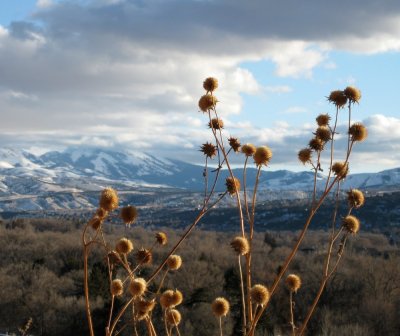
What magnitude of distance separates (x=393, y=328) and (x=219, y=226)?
134380 mm

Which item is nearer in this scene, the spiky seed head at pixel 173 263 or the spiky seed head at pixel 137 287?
the spiky seed head at pixel 137 287

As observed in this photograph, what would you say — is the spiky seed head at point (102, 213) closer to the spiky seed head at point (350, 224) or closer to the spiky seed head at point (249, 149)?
the spiky seed head at point (249, 149)

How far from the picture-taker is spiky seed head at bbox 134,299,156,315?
317cm

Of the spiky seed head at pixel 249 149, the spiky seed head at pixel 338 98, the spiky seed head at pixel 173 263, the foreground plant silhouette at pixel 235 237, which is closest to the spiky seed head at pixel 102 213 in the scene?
the foreground plant silhouette at pixel 235 237

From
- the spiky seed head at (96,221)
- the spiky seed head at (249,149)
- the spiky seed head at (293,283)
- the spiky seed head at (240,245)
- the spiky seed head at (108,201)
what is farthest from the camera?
the spiky seed head at (293,283)

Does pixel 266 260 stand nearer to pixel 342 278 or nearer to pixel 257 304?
pixel 342 278

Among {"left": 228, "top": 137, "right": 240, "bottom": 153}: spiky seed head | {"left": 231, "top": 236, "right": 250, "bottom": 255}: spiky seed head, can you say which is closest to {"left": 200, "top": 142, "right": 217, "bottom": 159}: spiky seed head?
{"left": 228, "top": 137, "right": 240, "bottom": 153}: spiky seed head

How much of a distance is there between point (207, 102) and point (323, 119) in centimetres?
81

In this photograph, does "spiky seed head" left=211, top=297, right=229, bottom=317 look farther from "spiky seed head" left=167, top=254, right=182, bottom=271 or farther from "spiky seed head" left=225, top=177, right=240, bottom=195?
"spiky seed head" left=225, top=177, right=240, bottom=195

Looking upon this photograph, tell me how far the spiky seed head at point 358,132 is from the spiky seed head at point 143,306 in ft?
4.56

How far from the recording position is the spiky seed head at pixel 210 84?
3754 mm

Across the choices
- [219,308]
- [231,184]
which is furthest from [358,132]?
[219,308]

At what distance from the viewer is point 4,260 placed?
71188 mm

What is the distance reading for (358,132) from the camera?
11.6 feet
